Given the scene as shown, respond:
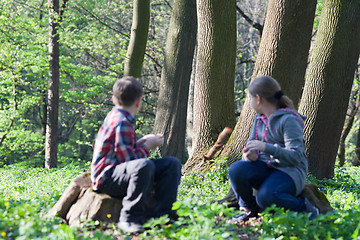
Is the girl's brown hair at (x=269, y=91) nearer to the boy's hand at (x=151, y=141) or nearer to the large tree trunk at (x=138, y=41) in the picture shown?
the boy's hand at (x=151, y=141)

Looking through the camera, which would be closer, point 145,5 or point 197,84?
point 197,84

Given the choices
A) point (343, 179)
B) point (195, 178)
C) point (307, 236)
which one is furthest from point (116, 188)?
point (343, 179)

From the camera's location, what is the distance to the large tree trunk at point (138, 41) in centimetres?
1047

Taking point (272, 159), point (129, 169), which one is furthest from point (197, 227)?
point (272, 159)

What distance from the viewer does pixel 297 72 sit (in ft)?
22.7

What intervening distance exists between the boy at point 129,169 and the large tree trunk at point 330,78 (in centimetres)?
467

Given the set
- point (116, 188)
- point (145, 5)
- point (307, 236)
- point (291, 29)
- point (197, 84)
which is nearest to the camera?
point (307, 236)

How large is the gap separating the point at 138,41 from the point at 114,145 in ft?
22.5

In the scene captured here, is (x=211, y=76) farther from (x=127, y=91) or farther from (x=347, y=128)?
(x=347, y=128)

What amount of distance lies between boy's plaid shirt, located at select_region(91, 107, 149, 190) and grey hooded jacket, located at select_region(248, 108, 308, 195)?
1.34m

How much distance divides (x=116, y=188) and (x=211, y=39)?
4819 millimetres

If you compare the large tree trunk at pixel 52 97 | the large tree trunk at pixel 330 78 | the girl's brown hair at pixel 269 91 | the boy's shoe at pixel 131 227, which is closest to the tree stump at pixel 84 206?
the boy's shoe at pixel 131 227

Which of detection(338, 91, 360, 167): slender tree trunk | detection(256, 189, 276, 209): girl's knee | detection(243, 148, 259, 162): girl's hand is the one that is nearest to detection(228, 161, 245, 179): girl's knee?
detection(243, 148, 259, 162): girl's hand

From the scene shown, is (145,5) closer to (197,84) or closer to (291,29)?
(197,84)
